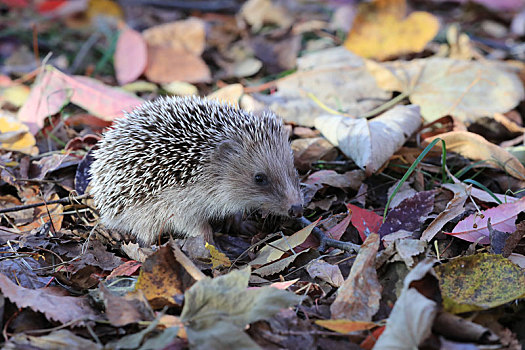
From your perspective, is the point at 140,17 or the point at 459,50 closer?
the point at 459,50

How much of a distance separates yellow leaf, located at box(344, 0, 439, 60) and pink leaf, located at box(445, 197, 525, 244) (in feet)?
11.7

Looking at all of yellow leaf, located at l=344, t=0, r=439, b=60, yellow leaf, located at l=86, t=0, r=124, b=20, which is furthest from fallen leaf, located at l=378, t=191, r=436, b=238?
yellow leaf, located at l=86, t=0, r=124, b=20

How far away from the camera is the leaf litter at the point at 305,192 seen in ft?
8.55

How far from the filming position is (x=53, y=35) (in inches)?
335

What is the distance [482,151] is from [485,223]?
1.19 metres

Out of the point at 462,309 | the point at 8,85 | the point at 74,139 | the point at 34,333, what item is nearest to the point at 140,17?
the point at 8,85

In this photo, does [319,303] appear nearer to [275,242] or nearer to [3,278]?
[275,242]

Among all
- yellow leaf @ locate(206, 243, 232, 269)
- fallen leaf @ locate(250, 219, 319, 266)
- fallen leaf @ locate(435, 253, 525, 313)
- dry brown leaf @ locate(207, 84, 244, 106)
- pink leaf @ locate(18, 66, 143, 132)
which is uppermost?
pink leaf @ locate(18, 66, 143, 132)

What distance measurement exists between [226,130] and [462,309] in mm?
2367

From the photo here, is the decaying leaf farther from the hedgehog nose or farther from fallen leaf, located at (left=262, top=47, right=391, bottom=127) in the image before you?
fallen leaf, located at (left=262, top=47, right=391, bottom=127)

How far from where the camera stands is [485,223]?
3.47 metres

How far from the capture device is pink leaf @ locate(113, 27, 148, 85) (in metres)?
6.67

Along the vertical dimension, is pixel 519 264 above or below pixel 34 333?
below

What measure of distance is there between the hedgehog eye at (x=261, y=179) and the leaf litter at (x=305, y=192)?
1.31 ft
